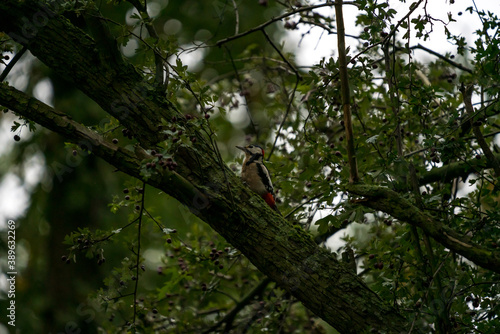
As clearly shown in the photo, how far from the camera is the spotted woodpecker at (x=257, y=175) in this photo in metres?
4.43

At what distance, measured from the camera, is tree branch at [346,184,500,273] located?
255 centimetres

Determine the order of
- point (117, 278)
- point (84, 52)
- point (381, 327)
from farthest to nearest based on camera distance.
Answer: point (117, 278) < point (84, 52) < point (381, 327)

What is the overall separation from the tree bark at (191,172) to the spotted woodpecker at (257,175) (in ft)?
4.30

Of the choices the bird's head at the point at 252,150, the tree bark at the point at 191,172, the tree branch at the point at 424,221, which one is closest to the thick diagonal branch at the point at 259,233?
the tree bark at the point at 191,172

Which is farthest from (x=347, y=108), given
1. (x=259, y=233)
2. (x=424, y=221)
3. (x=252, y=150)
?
(x=252, y=150)

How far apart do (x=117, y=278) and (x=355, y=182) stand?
162cm

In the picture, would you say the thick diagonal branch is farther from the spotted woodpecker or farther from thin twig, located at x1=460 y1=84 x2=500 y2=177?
the spotted woodpecker

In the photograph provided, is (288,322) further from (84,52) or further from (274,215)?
(84,52)

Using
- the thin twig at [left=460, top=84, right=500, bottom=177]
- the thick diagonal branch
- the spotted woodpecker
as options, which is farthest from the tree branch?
the spotted woodpecker

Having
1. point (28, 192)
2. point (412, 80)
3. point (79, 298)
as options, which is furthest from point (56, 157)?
point (412, 80)

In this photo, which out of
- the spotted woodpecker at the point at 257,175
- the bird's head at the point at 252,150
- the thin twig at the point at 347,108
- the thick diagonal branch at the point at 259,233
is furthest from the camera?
the bird's head at the point at 252,150

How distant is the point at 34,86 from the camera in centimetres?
733

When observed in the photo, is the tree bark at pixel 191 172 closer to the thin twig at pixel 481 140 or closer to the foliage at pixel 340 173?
the foliage at pixel 340 173

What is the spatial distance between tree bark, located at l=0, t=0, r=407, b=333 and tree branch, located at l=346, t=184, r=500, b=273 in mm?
438
